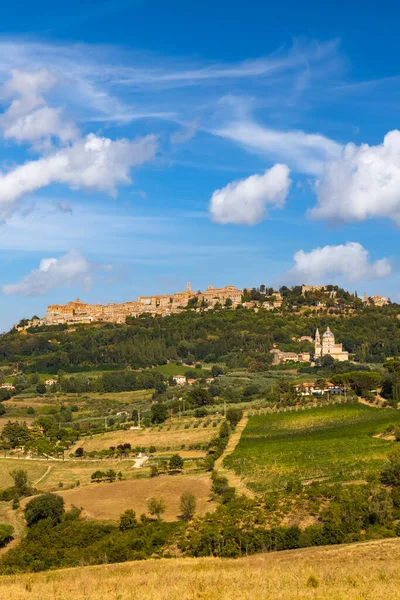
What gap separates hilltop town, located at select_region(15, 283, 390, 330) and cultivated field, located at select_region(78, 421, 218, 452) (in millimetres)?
91296

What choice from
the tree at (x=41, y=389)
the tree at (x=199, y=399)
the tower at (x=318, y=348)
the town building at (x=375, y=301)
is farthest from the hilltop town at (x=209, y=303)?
the tree at (x=199, y=399)

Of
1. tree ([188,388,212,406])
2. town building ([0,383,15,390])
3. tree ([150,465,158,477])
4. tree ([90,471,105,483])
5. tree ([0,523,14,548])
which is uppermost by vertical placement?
town building ([0,383,15,390])

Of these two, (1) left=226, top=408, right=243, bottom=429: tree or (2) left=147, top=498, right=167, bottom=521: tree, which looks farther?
(1) left=226, top=408, right=243, bottom=429: tree

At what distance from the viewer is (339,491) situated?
3400cm

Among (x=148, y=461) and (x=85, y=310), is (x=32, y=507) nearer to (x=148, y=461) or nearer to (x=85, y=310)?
(x=148, y=461)

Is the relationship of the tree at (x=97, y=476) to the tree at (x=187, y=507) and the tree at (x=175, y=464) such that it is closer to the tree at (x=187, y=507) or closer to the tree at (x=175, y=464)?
the tree at (x=175, y=464)

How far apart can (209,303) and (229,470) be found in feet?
404

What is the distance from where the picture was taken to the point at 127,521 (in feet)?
108

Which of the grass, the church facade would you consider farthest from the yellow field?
the church facade

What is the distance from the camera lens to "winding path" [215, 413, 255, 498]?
3806 cm

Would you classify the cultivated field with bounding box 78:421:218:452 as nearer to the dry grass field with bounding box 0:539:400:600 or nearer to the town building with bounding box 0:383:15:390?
the dry grass field with bounding box 0:539:400:600

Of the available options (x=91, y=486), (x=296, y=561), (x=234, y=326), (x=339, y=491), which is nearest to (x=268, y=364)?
(x=234, y=326)

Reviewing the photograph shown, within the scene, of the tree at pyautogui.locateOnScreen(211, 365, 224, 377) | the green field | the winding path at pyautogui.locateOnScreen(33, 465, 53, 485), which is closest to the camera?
the green field

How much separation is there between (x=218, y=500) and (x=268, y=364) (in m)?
78.6
